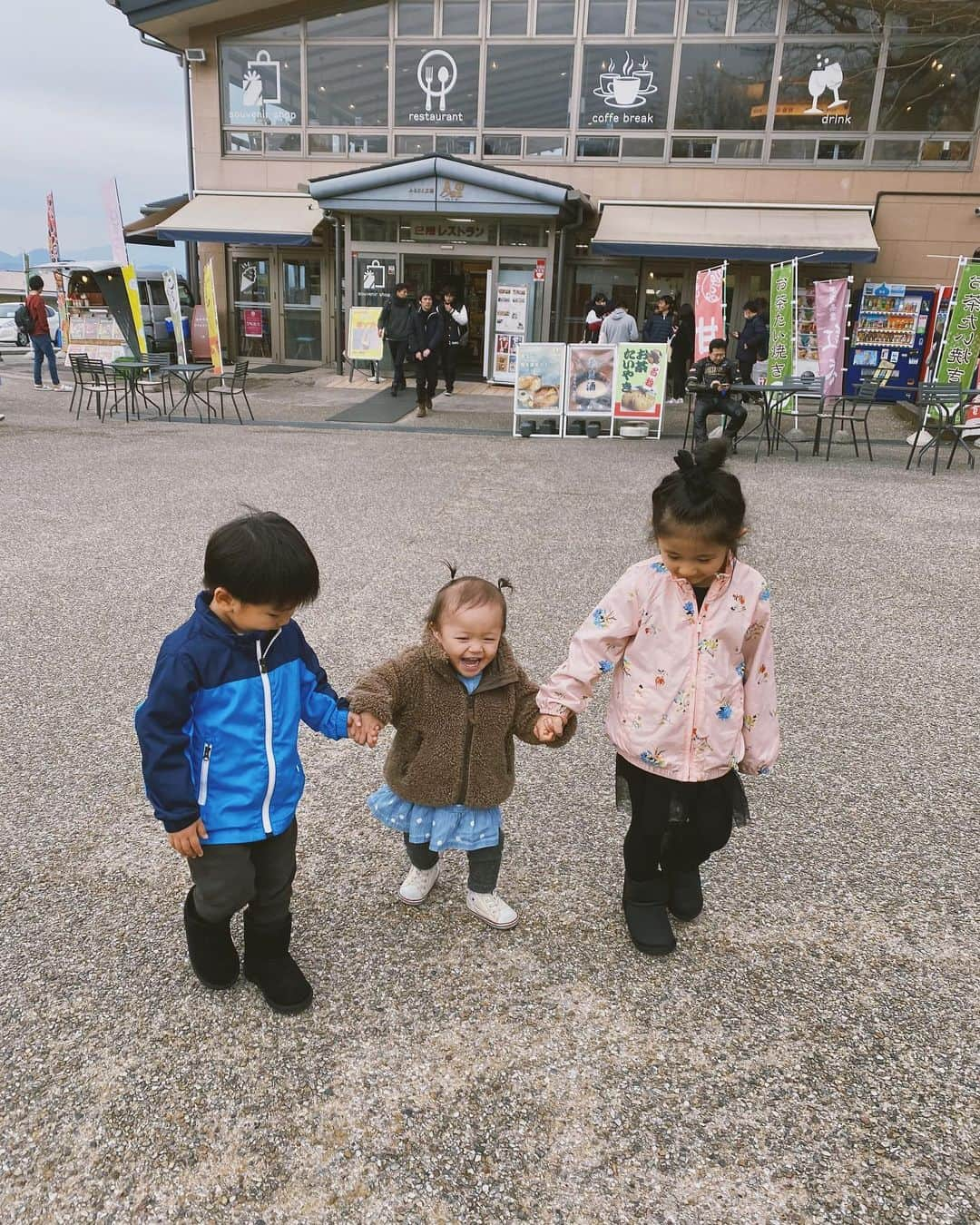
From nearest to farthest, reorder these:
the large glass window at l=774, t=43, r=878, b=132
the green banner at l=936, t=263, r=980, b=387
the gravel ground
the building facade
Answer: the gravel ground → the green banner at l=936, t=263, r=980, b=387 → the building facade → the large glass window at l=774, t=43, r=878, b=132

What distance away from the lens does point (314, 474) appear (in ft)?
29.2

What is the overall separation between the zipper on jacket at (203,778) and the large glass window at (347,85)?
1932cm

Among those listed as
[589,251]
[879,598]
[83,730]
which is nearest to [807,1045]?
[83,730]

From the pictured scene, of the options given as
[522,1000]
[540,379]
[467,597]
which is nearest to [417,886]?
[522,1000]

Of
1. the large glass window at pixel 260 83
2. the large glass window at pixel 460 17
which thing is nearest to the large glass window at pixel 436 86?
the large glass window at pixel 460 17

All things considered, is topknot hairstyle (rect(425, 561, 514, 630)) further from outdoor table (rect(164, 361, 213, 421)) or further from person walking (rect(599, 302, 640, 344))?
person walking (rect(599, 302, 640, 344))

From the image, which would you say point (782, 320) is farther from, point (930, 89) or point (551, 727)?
point (551, 727)

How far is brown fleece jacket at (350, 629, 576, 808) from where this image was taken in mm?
2271

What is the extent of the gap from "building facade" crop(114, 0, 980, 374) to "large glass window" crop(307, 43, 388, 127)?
0.04 meters

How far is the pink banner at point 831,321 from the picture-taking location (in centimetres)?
1271

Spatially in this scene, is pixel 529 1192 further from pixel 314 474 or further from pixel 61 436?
pixel 61 436

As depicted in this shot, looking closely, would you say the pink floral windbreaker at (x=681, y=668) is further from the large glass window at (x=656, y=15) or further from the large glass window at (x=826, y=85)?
the large glass window at (x=656, y=15)

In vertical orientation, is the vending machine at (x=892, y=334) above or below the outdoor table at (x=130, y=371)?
above

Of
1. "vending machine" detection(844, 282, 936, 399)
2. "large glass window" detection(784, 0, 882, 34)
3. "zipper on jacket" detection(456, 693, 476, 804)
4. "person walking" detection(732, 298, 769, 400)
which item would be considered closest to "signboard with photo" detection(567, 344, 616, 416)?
"person walking" detection(732, 298, 769, 400)
